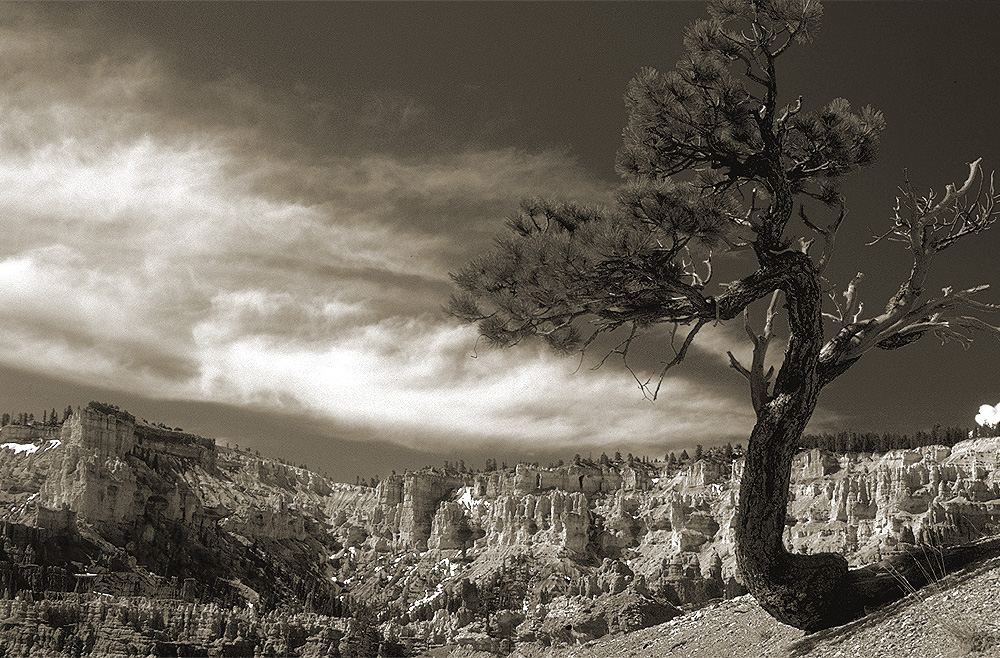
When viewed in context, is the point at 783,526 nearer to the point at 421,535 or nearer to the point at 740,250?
the point at 740,250

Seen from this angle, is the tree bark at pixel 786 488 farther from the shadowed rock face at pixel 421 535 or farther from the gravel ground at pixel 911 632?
the shadowed rock face at pixel 421 535

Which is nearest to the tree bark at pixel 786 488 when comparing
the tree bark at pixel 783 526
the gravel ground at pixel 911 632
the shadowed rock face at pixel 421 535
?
the tree bark at pixel 783 526

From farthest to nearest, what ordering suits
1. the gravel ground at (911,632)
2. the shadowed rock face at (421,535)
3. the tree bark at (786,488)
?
the shadowed rock face at (421,535)
the tree bark at (786,488)
the gravel ground at (911,632)

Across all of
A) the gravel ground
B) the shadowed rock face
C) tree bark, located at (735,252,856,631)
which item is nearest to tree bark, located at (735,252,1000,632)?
tree bark, located at (735,252,856,631)

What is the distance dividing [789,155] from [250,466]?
160094 millimetres

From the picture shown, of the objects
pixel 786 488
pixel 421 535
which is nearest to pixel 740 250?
pixel 786 488

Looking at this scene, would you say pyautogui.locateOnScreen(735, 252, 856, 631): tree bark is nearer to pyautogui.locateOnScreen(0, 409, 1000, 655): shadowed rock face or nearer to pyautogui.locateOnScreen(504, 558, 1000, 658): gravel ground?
pyautogui.locateOnScreen(504, 558, 1000, 658): gravel ground

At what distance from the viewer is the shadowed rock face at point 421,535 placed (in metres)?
69.1

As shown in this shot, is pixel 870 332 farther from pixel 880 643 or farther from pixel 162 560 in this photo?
pixel 162 560

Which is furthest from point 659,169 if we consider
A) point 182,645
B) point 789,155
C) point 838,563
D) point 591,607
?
point 591,607

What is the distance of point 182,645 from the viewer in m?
53.6

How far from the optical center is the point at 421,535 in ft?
411

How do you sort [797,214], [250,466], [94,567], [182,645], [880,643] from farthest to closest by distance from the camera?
[250,466], [94,567], [182,645], [797,214], [880,643]

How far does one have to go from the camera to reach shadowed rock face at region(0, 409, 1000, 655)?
6912cm
